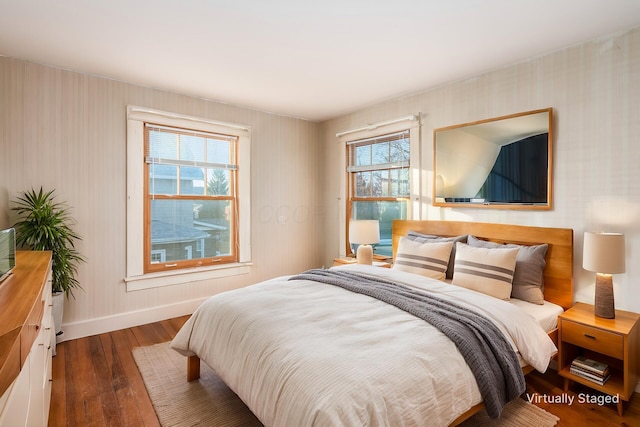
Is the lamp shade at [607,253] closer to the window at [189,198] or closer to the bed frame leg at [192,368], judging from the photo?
the bed frame leg at [192,368]

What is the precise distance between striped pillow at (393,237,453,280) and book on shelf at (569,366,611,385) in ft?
3.49

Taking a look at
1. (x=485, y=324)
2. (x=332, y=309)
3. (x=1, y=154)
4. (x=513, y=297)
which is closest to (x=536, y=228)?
(x=513, y=297)

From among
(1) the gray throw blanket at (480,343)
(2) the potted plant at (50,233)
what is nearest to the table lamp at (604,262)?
(1) the gray throw blanket at (480,343)

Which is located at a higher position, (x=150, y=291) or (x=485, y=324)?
(x=485, y=324)

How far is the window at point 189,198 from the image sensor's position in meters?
3.65

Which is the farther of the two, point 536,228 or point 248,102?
point 248,102

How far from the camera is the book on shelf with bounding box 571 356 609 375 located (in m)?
2.17

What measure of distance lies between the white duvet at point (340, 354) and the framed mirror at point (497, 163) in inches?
44.9

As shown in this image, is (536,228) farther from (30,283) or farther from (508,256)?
(30,283)

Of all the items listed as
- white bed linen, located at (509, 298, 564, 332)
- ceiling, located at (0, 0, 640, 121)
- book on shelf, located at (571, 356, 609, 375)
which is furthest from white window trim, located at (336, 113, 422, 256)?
book on shelf, located at (571, 356, 609, 375)

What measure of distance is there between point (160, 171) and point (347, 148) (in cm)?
238

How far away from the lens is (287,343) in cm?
164

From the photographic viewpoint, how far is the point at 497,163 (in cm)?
304

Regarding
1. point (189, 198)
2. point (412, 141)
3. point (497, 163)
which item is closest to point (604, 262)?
point (497, 163)
